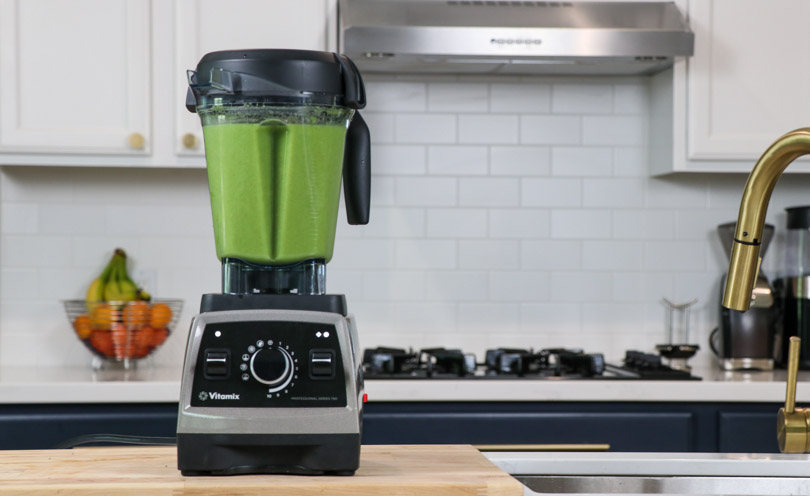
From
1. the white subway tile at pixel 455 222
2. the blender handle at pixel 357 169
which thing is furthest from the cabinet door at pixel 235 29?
the blender handle at pixel 357 169

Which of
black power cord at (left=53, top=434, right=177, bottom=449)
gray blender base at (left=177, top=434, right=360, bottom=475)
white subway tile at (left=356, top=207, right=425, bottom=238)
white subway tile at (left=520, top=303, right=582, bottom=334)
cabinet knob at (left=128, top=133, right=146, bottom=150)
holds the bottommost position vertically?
white subway tile at (left=520, top=303, right=582, bottom=334)

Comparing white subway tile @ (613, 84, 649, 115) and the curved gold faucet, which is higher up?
white subway tile @ (613, 84, 649, 115)

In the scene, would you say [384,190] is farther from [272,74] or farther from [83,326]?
[272,74]

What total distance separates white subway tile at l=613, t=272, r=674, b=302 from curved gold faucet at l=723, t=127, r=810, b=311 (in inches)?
80.3

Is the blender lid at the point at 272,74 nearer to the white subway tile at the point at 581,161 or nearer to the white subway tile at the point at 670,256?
the white subway tile at the point at 581,161

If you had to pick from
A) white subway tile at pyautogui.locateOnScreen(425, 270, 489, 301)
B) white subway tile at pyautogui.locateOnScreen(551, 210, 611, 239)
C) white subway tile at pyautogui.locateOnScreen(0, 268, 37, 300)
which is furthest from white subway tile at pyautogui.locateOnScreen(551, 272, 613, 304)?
white subway tile at pyautogui.locateOnScreen(0, 268, 37, 300)

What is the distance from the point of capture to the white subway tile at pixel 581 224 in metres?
2.89

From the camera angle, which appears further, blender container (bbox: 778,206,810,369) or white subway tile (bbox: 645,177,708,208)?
white subway tile (bbox: 645,177,708,208)

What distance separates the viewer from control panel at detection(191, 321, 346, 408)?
945 mm

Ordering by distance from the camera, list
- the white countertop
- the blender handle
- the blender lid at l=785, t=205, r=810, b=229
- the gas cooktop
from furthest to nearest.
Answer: the blender lid at l=785, t=205, r=810, b=229 < the gas cooktop < the white countertop < the blender handle

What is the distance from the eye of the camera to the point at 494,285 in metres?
2.88

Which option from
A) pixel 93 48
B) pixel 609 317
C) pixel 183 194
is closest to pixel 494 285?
pixel 609 317

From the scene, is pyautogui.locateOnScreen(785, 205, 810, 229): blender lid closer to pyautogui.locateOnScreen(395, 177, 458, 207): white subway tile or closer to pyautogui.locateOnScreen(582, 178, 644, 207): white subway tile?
pyautogui.locateOnScreen(582, 178, 644, 207): white subway tile

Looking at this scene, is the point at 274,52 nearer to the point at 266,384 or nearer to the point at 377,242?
the point at 266,384
